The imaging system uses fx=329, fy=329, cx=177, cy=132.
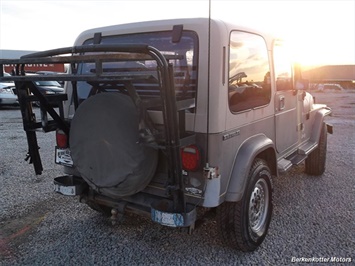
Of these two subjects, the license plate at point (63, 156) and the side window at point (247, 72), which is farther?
the license plate at point (63, 156)

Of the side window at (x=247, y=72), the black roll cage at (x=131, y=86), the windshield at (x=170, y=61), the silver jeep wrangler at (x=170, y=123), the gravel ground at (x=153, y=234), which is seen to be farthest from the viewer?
the gravel ground at (x=153, y=234)

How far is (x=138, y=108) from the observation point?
234 centimetres

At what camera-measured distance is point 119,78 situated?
6.94ft

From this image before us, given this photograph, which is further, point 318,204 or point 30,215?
point 318,204

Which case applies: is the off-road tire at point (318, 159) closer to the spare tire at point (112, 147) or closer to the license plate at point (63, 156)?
the spare tire at point (112, 147)

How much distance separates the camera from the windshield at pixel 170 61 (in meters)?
2.63

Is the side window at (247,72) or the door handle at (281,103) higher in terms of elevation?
the side window at (247,72)

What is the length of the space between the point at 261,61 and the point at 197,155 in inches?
52.7

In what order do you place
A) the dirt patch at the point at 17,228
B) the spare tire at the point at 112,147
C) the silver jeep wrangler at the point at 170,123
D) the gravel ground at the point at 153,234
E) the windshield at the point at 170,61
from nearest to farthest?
the silver jeep wrangler at the point at 170,123 < the spare tire at the point at 112,147 < the windshield at the point at 170,61 < the gravel ground at the point at 153,234 < the dirt patch at the point at 17,228

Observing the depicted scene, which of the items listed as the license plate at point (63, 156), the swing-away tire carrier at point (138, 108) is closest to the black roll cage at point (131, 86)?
the swing-away tire carrier at point (138, 108)

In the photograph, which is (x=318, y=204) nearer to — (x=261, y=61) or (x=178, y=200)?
(x=261, y=61)

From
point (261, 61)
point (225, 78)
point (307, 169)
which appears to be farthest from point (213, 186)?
point (307, 169)

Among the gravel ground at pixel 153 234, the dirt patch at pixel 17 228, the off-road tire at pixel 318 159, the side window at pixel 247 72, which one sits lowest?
the gravel ground at pixel 153 234

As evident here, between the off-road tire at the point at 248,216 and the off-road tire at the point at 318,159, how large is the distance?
2269 millimetres
